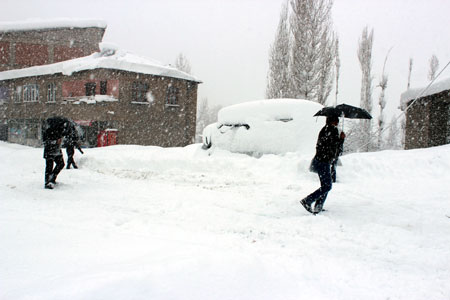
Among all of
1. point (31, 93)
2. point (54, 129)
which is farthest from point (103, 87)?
point (54, 129)

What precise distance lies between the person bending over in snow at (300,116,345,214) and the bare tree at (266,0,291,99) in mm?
18941

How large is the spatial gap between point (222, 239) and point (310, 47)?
818 inches

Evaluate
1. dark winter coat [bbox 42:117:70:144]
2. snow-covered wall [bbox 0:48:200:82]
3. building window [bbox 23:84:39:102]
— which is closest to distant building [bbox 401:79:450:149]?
dark winter coat [bbox 42:117:70:144]

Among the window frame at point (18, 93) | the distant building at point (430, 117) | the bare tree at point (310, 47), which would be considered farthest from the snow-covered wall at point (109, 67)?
the distant building at point (430, 117)

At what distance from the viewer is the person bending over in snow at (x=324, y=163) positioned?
4930 mm

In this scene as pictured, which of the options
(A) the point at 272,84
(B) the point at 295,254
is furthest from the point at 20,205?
(A) the point at 272,84

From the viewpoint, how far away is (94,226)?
3.83 meters

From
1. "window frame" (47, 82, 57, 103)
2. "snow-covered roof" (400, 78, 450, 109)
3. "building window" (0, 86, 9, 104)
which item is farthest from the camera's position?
"building window" (0, 86, 9, 104)

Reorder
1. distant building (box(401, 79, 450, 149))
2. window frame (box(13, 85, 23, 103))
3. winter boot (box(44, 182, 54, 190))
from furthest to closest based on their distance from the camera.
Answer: window frame (box(13, 85, 23, 103))
distant building (box(401, 79, 450, 149))
winter boot (box(44, 182, 54, 190))

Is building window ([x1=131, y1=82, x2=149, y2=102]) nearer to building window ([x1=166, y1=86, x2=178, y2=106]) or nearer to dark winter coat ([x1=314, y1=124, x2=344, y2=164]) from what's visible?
building window ([x1=166, y1=86, x2=178, y2=106])

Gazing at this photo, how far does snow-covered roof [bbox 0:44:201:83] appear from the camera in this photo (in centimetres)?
2216

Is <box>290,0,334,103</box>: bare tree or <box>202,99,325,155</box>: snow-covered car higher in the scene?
<box>290,0,334,103</box>: bare tree

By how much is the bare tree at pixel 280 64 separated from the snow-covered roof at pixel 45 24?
18.2m

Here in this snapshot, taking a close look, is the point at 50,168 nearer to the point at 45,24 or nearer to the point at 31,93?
the point at 31,93
